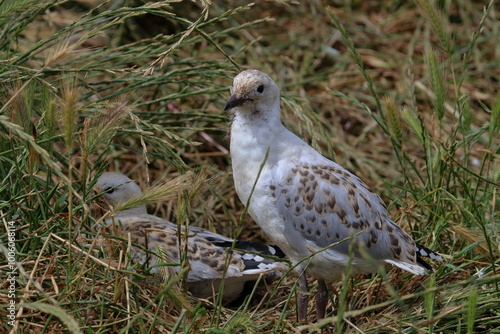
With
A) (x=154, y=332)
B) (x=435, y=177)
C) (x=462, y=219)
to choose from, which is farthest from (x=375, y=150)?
(x=154, y=332)

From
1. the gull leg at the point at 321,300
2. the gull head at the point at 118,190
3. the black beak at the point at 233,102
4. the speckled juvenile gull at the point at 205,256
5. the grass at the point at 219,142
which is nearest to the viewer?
the grass at the point at 219,142

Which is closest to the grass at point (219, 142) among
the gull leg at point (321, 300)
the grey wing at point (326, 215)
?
the gull leg at point (321, 300)

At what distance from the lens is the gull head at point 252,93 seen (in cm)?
337

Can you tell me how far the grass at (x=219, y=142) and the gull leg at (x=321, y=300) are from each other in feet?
0.30

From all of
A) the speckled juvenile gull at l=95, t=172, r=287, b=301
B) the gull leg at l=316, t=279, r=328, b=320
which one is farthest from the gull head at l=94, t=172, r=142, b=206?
the gull leg at l=316, t=279, r=328, b=320

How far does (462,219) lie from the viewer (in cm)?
389

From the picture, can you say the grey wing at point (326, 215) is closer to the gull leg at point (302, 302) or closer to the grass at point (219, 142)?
the gull leg at point (302, 302)

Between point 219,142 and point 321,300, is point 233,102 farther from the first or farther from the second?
point 219,142

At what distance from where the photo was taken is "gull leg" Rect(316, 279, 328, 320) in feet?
11.5

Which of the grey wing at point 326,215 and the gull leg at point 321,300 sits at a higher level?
the grey wing at point 326,215

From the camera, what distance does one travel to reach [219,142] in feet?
16.4

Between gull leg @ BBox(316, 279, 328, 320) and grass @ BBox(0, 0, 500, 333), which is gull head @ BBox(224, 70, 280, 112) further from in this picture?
gull leg @ BBox(316, 279, 328, 320)

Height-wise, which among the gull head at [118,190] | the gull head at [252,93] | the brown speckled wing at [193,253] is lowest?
the brown speckled wing at [193,253]

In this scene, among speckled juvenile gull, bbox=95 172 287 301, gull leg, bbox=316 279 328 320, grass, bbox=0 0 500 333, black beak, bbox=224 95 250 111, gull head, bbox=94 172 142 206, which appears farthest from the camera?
gull head, bbox=94 172 142 206
